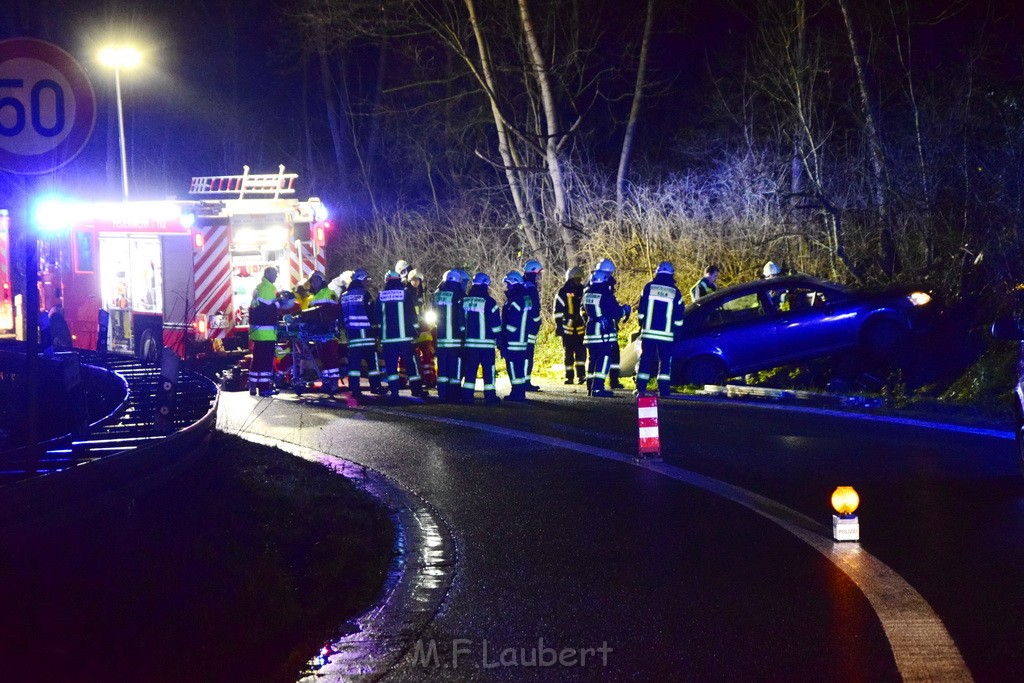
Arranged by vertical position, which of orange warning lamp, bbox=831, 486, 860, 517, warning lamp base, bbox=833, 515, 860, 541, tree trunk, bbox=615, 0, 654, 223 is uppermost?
tree trunk, bbox=615, 0, 654, 223

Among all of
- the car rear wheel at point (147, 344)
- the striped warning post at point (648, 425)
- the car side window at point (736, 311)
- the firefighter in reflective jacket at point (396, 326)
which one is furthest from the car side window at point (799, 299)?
the car rear wheel at point (147, 344)

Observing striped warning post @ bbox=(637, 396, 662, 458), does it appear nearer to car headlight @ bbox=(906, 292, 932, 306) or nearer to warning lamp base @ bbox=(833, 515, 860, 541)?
warning lamp base @ bbox=(833, 515, 860, 541)

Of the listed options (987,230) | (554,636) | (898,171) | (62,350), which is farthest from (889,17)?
(554,636)

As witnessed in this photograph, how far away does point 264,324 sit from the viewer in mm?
15734

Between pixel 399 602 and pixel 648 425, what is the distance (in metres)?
4.31

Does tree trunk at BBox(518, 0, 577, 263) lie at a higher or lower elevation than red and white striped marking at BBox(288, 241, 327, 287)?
higher

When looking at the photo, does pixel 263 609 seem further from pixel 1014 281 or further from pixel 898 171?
pixel 898 171

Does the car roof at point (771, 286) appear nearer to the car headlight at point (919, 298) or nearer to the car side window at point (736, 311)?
the car side window at point (736, 311)

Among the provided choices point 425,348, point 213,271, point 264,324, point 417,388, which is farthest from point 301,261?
point 417,388

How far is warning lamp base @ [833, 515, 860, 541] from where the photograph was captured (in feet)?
23.2

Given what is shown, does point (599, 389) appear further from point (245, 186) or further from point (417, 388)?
point (245, 186)

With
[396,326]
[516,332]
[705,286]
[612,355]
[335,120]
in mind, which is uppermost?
[335,120]

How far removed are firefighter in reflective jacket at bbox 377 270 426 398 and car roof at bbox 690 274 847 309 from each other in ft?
12.6

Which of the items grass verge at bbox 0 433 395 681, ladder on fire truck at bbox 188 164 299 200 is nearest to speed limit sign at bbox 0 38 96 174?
grass verge at bbox 0 433 395 681
